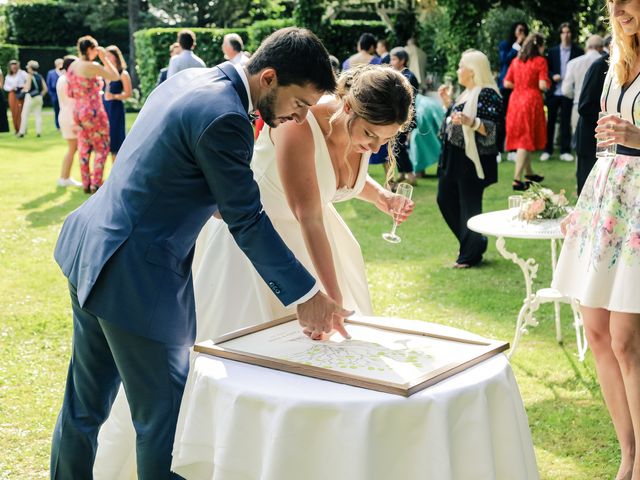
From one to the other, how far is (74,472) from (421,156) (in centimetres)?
936

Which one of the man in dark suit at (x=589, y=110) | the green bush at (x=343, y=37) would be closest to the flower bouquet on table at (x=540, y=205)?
the man in dark suit at (x=589, y=110)

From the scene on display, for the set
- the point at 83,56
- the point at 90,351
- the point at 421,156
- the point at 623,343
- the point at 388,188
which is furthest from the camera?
the point at 421,156

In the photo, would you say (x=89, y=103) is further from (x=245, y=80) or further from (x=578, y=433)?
(x=245, y=80)

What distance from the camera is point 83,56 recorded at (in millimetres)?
10703

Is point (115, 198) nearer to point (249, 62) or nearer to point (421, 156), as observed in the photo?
point (249, 62)

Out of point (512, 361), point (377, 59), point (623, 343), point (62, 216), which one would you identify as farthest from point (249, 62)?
point (377, 59)

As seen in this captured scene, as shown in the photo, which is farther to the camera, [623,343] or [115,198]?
[623,343]

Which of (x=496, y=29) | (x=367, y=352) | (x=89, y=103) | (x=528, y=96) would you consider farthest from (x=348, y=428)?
(x=496, y=29)

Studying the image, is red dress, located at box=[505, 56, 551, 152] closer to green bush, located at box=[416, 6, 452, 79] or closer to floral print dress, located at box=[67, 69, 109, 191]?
green bush, located at box=[416, 6, 452, 79]

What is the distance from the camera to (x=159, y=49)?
79.8 ft

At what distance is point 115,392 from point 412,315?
3466 mm

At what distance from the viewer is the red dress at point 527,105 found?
1185 centimetres

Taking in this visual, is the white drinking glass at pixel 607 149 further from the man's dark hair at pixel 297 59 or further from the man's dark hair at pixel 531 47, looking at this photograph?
the man's dark hair at pixel 531 47

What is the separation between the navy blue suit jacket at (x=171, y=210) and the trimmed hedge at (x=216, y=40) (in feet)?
58.8
